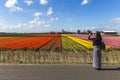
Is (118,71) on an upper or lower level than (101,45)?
lower

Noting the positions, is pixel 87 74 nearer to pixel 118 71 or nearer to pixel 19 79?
pixel 118 71

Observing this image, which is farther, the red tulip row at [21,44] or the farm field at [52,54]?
the red tulip row at [21,44]

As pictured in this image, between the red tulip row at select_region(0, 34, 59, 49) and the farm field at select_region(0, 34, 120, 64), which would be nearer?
the farm field at select_region(0, 34, 120, 64)

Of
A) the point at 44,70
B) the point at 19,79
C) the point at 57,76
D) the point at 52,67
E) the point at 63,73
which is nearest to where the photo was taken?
the point at 19,79

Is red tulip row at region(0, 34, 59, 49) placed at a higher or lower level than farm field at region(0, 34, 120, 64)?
lower

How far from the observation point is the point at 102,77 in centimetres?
991

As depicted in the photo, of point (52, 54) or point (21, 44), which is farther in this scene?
point (21, 44)

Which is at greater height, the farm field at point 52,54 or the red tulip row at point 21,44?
the farm field at point 52,54

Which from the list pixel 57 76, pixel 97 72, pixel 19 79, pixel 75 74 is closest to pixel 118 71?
pixel 97 72

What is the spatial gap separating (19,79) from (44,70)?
7.24 feet

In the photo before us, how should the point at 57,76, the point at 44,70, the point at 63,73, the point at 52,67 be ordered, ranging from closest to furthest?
the point at 57,76 < the point at 63,73 < the point at 44,70 < the point at 52,67

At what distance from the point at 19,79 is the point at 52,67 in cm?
306

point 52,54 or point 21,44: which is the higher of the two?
point 52,54

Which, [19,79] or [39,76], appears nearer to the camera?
[19,79]
